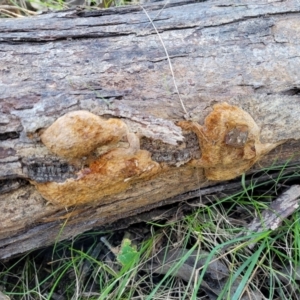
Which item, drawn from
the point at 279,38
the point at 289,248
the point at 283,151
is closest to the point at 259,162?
the point at 283,151

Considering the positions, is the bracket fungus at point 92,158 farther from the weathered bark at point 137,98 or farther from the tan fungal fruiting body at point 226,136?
the tan fungal fruiting body at point 226,136

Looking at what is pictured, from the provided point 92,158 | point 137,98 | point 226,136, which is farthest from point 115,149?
point 226,136

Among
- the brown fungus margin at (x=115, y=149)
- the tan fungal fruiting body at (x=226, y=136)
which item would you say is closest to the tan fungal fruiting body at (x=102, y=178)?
the brown fungus margin at (x=115, y=149)

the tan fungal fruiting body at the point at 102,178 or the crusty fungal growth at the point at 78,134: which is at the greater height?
the crusty fungal growth at the point at 78,134

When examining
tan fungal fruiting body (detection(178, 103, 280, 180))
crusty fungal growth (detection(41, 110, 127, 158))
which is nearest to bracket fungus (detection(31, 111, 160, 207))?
crusty fungal growth (detection(41, 110, 127, 158))

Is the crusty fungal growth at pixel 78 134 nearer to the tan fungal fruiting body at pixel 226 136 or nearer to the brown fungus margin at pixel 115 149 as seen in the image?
the brown fungus margin at pixel 115 149

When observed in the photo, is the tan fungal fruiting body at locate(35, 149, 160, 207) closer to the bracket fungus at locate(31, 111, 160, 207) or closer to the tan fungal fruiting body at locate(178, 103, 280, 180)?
the bracket fungus at locate(31, 111, 160, 207)

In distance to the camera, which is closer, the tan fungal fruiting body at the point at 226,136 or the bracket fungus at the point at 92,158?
the bracket fungus at the point at 92,158
